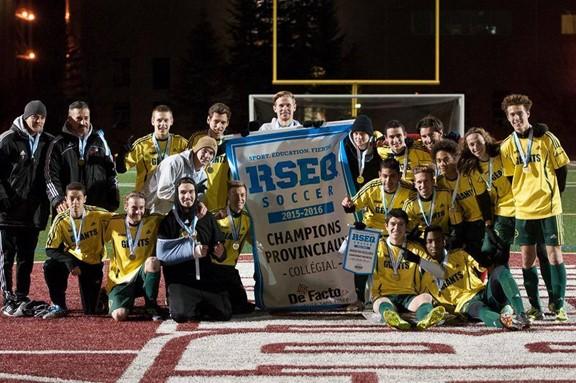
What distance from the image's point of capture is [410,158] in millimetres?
7801

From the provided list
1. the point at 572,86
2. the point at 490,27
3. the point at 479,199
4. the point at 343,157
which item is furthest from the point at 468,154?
the point at 572,86

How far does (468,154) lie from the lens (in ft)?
24.5

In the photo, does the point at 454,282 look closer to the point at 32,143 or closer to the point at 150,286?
the point at 150,286

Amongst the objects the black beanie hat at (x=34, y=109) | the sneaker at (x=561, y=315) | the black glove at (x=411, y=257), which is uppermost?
the black beanie hat at (x=34, y=109)

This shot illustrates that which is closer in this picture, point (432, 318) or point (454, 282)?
point (432, 318)

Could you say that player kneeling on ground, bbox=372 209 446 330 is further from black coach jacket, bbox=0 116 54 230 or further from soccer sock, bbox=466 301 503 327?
black coach jacket, bbox=0 116 54 230

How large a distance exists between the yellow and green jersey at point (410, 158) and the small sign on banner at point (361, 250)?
2.34 feet

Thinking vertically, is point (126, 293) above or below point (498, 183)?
A: below

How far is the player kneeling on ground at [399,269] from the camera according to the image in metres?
7.08

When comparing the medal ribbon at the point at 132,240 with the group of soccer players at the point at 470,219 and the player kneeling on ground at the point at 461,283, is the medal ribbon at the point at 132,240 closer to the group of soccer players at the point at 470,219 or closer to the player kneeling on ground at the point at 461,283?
the group of soccer players at the point at 470,219

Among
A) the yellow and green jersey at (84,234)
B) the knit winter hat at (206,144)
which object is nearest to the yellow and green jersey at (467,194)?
the knit winter hat at (206,144)

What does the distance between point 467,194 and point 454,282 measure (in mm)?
645

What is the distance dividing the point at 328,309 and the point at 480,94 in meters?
39.4

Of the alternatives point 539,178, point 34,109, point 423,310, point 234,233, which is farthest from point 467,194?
point 34,109
